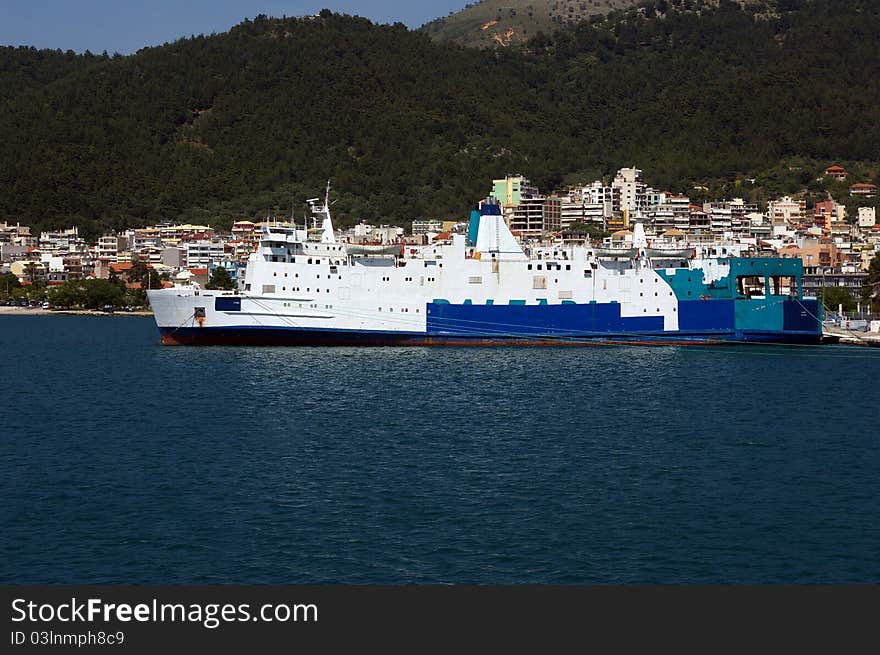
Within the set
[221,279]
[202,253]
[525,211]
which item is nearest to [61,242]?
[202,253]

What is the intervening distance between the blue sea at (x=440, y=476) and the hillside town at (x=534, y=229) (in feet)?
217

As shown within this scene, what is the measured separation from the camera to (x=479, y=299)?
50344 mm

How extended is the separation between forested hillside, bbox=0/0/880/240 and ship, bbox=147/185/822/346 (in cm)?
8404

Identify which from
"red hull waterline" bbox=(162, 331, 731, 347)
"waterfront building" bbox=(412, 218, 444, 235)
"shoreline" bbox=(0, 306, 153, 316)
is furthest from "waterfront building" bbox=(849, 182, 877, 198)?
"red hull waterline" bbox=(162, 331, 731, 347)

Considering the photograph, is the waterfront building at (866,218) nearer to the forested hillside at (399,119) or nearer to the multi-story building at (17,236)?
the forested hillside at (399,119)

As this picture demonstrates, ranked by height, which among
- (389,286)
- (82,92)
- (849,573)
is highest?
(82,92)

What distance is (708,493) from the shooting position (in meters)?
21.2

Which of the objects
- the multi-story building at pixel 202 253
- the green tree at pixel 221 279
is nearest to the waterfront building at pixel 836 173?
the multi-story building at pixel 202 253

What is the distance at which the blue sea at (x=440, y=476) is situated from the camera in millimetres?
16859

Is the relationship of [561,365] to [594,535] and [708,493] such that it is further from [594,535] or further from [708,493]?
[594,535]

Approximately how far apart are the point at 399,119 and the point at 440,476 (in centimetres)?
13580

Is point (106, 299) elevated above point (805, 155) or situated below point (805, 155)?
below

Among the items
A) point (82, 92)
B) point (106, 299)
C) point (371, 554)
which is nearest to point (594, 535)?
point (371, 554)

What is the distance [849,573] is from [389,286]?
3437cm
